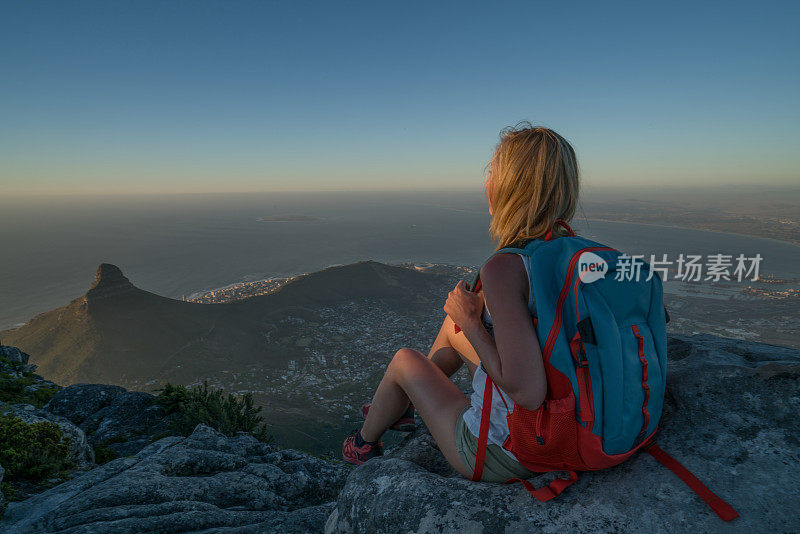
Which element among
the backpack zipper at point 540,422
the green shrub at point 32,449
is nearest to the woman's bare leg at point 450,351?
the backpack zipper at point 540,422

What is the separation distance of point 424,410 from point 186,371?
40.3 meters

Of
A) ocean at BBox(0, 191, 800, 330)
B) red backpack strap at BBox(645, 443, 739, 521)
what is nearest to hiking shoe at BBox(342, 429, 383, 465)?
red backpack strap at BBox(645, 443, 739, 521)

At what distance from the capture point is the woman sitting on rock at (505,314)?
161cm

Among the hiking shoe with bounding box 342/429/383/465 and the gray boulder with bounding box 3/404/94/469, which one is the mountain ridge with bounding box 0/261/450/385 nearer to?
the gray boulder with bounding box 3/404/94/469

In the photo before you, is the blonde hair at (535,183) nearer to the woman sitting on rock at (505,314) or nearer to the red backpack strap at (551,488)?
the woman sitting on rock at (505,314)

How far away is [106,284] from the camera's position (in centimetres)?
4328

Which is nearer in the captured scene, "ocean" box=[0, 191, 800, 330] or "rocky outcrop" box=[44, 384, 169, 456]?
"rocky outcrop" box=[44, 384, 169, 456]


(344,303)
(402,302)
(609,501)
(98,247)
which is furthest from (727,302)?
(98,247)

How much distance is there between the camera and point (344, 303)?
58438 mm

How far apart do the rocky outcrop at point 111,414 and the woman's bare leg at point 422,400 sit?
607 cm

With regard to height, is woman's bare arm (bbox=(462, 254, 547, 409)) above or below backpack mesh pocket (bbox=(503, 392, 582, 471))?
above

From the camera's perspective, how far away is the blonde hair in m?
1.84

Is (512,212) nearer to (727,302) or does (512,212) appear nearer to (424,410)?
(424,410)

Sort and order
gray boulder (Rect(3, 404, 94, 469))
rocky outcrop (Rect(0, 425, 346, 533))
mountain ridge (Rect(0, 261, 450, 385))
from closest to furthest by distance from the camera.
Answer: rocky outcrop (Rect(0, 425, 346, 533)), gray boulder (Rect(3, 404, 94, 469)), mountain ridge (Rect(0, 261, 450, 385))
